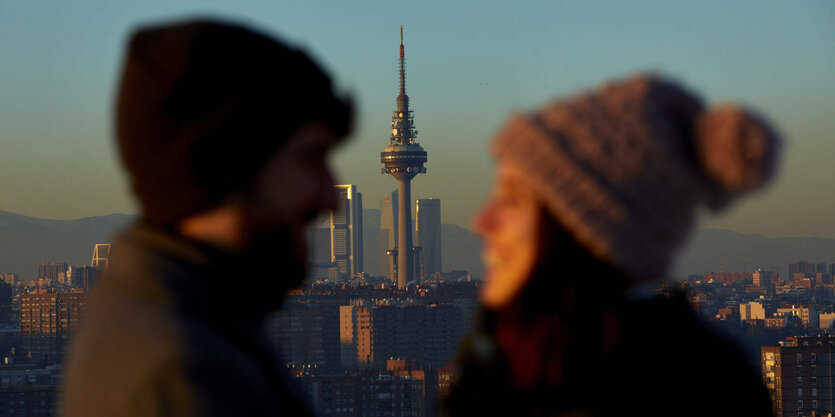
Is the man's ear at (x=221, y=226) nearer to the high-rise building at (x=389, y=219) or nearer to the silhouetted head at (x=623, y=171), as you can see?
the silhouetted head at (x=623, y=171)

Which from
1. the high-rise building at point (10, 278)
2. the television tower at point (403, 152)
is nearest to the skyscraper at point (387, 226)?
the television tower at point (403, 152)

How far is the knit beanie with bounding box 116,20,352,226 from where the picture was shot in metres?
1.43

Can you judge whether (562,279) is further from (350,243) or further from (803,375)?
(350,243)

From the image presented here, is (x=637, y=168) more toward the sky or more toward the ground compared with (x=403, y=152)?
more toward the ground

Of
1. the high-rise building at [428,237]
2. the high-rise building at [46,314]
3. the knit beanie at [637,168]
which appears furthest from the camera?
the high-rise building at [428,237]

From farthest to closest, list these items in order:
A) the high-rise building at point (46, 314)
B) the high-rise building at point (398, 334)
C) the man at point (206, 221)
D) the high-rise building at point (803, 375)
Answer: the high-rise building at point (398, 334), the high-rise building at point (46, 314), the high-rise building at point (803, 375), the man at point (206, 221)

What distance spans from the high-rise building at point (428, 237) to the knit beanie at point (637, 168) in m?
140

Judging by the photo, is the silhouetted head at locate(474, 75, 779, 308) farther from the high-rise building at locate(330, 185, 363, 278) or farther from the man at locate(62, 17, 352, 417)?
the high-rise building at locate(330, 185, 363, 278)

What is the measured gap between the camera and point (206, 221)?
1.45m

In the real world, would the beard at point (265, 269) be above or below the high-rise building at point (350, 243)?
below

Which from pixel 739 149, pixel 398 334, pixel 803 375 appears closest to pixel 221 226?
pixel 739 149

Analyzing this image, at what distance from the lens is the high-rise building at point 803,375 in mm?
46750

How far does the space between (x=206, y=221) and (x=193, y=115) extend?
11cm

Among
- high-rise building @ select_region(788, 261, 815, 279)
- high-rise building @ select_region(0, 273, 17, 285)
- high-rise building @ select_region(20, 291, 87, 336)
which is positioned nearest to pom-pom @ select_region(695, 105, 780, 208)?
high-rise building @ select_region(20, 291, 87, 336)
